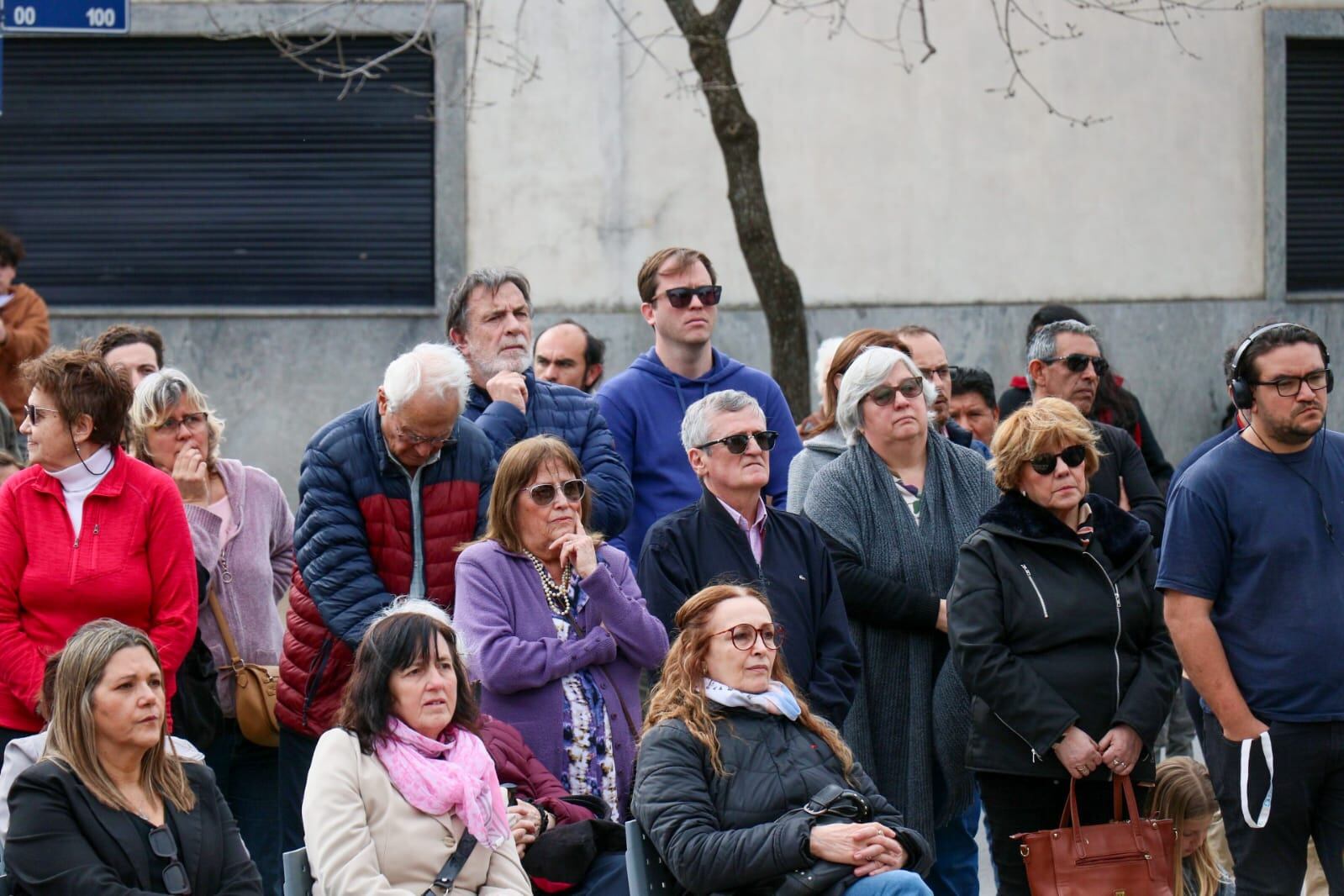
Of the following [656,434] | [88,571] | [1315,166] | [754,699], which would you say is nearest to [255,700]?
[88,571]

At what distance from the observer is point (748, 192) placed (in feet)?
32.3

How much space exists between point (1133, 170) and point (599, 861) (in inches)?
351

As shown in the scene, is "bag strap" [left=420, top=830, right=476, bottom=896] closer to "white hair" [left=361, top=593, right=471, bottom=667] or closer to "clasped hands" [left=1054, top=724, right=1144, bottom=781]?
"white hair" [left=361, top=593, right=471, bottom=667]

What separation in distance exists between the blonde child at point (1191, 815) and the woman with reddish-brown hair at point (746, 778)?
1.19 meters

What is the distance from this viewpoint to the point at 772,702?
17.3ft

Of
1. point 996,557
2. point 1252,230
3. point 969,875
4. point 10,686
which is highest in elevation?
point 1252,230

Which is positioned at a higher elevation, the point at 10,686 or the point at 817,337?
the point at 817,337

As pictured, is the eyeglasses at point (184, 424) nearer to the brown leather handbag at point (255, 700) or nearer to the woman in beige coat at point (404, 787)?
the brown leather handbag at point (255, 700)

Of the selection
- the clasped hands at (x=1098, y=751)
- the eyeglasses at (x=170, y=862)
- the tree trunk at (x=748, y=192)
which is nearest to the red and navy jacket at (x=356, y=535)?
the eyeglasses at (x=170, y=862)

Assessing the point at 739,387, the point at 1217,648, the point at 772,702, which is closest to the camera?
the point at 772,702

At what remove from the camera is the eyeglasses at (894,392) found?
253 inches

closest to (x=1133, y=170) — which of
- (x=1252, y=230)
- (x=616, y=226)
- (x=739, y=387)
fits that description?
(x=1252, y=230)

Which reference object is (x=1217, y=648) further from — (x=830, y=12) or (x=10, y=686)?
(x=830, y=12)

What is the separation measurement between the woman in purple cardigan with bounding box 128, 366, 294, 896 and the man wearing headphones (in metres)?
3.21
